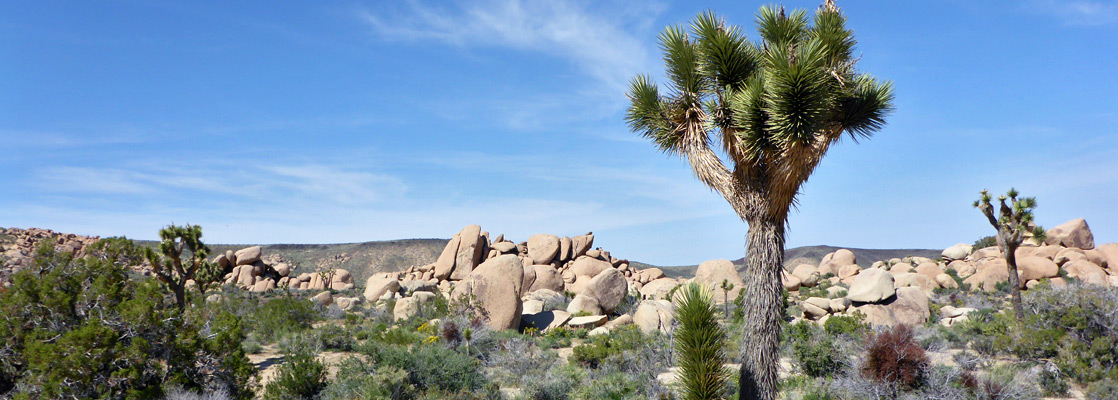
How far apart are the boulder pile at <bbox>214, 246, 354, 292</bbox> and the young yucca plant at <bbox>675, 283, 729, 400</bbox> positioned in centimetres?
3949

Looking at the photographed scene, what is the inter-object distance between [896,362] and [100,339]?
14438mm

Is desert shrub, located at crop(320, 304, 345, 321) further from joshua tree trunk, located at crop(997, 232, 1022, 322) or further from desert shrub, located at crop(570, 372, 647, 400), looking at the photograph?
joshua tree trunk, located at crop(997, 232, 1022, 322)

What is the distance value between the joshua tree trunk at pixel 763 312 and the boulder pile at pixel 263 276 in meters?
39.3

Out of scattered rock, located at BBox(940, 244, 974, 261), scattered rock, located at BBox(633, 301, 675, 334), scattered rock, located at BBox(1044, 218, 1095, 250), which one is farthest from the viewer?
scattered rock, located at BBox(940, 244, 974, 261)

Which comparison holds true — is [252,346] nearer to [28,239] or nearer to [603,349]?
[603,349]

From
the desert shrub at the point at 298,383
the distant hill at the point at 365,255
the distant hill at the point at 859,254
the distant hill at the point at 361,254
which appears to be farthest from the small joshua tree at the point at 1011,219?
the distant hill at the point at 859,254

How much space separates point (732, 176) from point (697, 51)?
226cm

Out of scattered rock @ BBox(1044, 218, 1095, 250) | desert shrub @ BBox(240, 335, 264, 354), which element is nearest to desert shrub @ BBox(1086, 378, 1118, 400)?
desert shrub @ BBox(240, 335, 264, 354)

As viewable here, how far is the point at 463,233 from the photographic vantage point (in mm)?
40562

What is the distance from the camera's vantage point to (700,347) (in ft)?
30.8

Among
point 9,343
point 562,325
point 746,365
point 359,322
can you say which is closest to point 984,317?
point 562,325

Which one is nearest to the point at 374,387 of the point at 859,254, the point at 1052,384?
the point at 1052,384

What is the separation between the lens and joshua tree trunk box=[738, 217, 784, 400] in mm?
10227

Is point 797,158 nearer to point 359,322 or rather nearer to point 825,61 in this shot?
point 825,61
